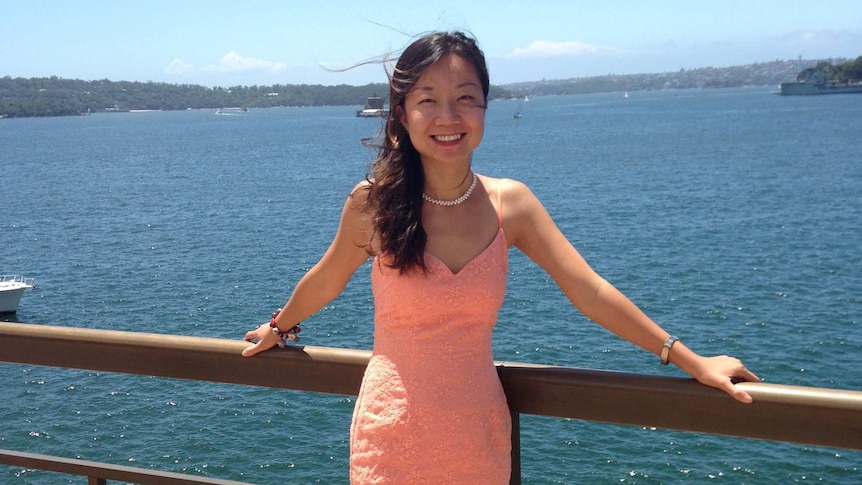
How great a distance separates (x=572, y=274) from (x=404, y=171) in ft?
1.48

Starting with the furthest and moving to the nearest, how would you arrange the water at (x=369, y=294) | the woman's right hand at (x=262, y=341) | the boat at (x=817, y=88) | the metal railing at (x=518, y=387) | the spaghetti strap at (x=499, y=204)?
the boat at (x=817, y=88)
the water at (x=369, y=294)
the woman's right hand at (x=262, y=341)
the spaghetti strap at (x=499, y=204)
the metal railing at (x=518, y=387)

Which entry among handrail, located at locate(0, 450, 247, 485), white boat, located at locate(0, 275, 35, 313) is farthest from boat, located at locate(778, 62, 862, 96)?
handrail, located at locate(0, 450, 247, 485)

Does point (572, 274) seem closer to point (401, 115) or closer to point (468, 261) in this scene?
point (468, 261)

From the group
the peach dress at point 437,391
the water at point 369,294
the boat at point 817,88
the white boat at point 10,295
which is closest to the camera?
the peach dress at point 437,391

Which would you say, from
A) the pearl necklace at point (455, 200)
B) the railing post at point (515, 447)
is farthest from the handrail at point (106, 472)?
the pearl necklace at point (455, 200)

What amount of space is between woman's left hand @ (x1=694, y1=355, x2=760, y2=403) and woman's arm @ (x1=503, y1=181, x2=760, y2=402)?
122 millimetres

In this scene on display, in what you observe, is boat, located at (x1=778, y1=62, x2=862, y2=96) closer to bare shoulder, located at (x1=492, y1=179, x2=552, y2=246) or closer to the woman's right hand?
bare shoulder, located at (x1=492, y1=179, x2=552, y2=246)

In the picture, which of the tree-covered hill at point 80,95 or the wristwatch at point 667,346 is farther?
the tree-covered hill at point 80,95

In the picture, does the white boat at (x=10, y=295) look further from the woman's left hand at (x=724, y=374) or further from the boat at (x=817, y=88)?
the boat at (x=817, y=88)

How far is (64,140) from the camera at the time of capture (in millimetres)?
113250

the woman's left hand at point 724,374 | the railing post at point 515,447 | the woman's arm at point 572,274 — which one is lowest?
the railing post at point 515,447

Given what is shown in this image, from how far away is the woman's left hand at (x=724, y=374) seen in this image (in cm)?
172

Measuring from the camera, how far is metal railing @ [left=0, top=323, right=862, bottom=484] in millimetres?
1657

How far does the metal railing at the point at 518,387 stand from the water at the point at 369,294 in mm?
699
